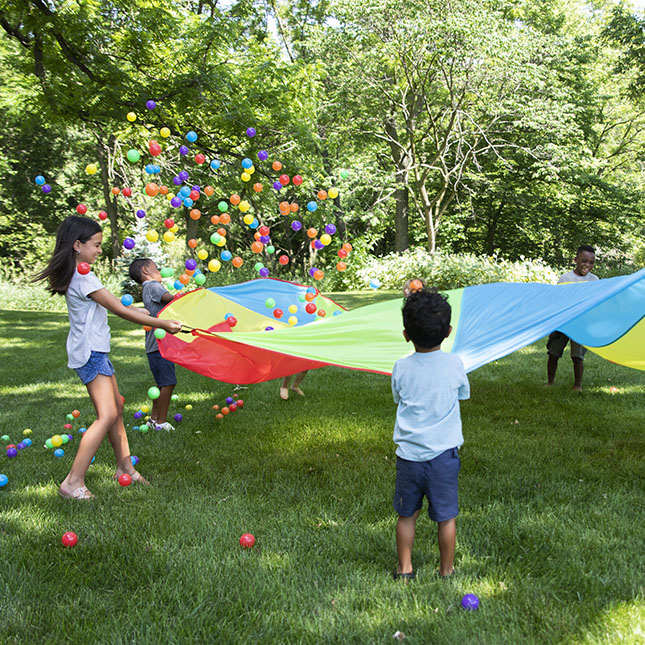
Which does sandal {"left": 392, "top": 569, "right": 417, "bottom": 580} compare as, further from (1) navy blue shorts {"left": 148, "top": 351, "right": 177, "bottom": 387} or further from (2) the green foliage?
(2) the green foliage

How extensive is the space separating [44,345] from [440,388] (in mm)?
7130

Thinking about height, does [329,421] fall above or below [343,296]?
above

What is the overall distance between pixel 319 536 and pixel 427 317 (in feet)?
3.62

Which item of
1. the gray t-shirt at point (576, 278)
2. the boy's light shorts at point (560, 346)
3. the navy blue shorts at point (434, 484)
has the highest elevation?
the gray t-shirt at point (576, 278)

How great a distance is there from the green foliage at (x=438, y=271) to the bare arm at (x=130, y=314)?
1011 centimetres

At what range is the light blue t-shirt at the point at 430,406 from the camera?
6.60 feet

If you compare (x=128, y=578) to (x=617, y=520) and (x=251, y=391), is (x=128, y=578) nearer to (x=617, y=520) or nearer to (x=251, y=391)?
(x=617, y=520)

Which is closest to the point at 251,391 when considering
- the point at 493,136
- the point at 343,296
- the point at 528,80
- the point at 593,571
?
the point at 593,571

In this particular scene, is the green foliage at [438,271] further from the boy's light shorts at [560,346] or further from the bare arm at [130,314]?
the bare arm at [130,314]

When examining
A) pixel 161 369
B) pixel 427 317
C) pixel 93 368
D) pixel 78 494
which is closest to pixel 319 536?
pixel 427 317

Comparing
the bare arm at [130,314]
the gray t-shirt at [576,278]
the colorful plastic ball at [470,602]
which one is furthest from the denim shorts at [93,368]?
the gray t-shirt at [576,278]

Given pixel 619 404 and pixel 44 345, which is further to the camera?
pixel 44 345

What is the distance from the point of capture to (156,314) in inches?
157

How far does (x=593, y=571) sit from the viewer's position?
6.95ft
